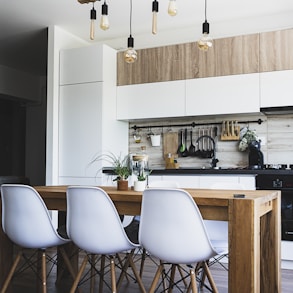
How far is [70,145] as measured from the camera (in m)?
4.87

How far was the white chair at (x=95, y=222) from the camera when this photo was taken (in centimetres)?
237

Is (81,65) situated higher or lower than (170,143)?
higher

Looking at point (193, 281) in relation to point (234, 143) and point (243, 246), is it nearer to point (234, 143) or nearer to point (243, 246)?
point (243, 246)

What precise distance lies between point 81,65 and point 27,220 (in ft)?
8.63

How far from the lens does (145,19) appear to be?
4.67 meters

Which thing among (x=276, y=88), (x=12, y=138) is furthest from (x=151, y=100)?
(x=12, y=138)

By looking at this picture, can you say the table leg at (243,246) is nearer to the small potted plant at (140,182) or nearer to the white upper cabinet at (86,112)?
the small potted plant at (140,182)

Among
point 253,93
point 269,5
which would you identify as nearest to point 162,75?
point 253,93

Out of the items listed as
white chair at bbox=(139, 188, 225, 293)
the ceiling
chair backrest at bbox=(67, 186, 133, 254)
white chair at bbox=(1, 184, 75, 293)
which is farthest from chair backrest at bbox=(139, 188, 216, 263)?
the ceiling

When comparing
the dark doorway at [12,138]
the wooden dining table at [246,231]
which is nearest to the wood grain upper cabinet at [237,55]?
the wooden dining table at [246,231]

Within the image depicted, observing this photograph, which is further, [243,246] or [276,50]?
[276,50]

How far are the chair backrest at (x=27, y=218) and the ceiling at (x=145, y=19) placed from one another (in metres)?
2.39

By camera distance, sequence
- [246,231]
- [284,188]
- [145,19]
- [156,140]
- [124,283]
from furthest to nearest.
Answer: [156,140], [145,19], [284,188], [124,283], [246,231]

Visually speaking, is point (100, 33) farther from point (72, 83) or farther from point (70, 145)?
point (70, 145)
